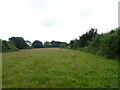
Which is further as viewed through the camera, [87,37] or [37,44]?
[37,44]

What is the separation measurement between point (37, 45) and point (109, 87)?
274 feet

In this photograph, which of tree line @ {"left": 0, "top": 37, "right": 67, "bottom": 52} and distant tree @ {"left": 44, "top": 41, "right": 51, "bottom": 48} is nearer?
tree line @ {"left": 0, "top": 37, "right": 67, "bottom": 52}

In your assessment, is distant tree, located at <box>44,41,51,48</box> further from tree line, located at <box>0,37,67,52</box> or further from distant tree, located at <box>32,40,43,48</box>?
distant tree, located at <box>32,40,43,48</box>

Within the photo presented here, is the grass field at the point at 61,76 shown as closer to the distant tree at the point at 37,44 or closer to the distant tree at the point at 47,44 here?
the distant tree at the point at 37,44

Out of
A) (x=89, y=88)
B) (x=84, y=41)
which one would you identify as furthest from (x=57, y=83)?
(x=84, y=41)

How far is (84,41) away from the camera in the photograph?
39281 mm

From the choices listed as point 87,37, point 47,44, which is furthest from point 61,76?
point 47,44

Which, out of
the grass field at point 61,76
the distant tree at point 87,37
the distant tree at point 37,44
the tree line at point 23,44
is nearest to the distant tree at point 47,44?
the tree line at point 23,44

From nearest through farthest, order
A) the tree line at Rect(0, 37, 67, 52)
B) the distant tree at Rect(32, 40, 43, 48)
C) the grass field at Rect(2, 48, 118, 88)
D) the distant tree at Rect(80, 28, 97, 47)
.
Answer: the grass field at Rect(2, 48, 118, 88), the distant tree at Rect(80, 28, 97, 47), the tree line at Rect(0, 37, 67, 52), the distant tree at Rect(32, 40, 43, 48)

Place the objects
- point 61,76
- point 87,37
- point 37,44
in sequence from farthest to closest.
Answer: point 37,44, point 87,37, point 61,76

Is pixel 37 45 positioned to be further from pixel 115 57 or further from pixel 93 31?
pixel 115 57

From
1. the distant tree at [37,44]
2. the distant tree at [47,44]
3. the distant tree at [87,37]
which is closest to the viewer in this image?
the distant tree at [87,37]

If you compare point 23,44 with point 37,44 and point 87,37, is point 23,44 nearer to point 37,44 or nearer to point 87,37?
point 37,44

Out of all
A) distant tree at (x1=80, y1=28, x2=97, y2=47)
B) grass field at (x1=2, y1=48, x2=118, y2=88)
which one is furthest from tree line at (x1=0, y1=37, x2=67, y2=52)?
grass field at (x1=2, y1=48, x2=118, y2=88)
